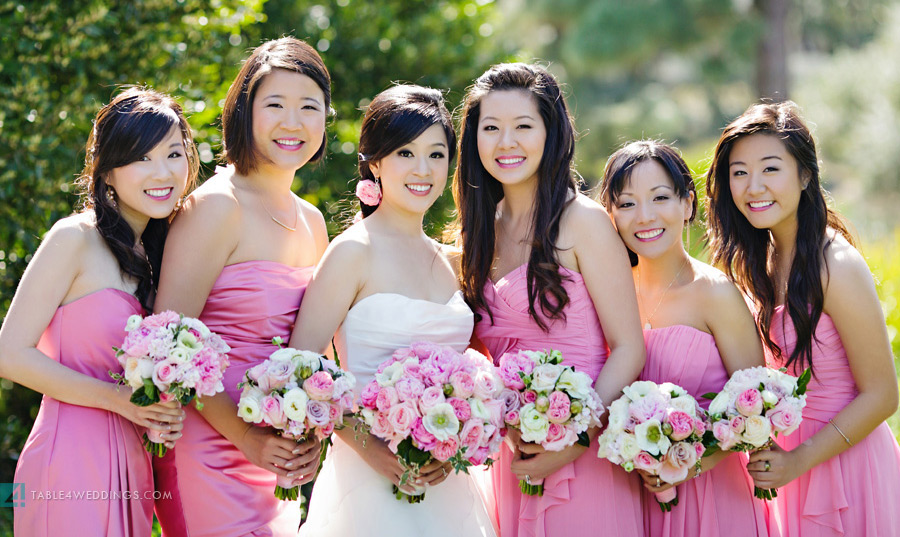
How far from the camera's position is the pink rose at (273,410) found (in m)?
3.72

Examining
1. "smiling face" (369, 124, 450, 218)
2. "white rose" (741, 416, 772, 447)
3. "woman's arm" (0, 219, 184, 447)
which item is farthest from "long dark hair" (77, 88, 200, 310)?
"white rose" (741, 416, 772, 447)

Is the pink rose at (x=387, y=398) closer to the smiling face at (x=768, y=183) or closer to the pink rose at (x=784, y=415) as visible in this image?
the pink rose at (x=784, y=415)

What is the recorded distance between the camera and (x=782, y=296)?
15.3ft

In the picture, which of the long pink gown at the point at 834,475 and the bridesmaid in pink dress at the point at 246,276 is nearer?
the bridesmaid in pink dress at the point at 246,276

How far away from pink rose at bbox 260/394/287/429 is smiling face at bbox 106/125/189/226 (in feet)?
3.81

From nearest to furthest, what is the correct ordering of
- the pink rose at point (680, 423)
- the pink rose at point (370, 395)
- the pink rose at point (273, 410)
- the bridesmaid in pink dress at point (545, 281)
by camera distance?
the pink rose at point (273, 410), the pink rose at point (370, 395), the pink rose at point (680, 423), the bridesmaid in pink dress at point (545, 281)

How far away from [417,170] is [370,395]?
1.25 m

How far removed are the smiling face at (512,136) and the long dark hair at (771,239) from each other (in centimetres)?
110

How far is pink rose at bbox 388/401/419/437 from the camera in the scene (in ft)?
12.2

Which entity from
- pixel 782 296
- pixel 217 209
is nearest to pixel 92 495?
pixel 217 209

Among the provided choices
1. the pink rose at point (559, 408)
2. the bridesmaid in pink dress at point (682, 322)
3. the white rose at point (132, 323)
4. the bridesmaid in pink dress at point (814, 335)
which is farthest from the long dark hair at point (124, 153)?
the bridesmaid in pink dress at point (814, 335)

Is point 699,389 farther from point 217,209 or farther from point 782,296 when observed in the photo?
point 217,209

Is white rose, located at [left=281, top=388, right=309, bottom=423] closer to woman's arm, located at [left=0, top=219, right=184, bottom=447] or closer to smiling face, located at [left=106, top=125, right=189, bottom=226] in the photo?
woman's arm, located at [left=0, top=219, right=184, bottom=447]

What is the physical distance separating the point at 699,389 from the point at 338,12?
523 centimetres
